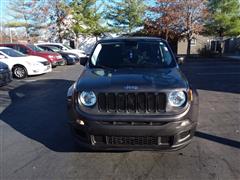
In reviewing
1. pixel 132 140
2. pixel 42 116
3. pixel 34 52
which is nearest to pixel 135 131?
pixel 132 140

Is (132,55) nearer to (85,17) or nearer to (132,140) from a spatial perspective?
(132,140)

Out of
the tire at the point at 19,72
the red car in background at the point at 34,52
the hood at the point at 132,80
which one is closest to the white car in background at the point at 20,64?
the tire at the point at 19,72

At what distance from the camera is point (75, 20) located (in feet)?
122

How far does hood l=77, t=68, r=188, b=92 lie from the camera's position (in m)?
Answer: 4.18

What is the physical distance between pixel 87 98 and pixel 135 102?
2.25ft

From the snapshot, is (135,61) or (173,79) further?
(135,61)

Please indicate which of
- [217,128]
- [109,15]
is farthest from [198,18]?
[217,128]

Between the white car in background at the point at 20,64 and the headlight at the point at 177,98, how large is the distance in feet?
38.8

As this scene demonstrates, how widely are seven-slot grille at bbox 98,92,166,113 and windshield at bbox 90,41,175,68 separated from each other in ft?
4.22

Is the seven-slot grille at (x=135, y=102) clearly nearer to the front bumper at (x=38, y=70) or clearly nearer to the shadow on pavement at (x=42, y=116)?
A: the shadow on pavement at (x=42, y=116)

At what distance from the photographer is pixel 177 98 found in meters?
4.21

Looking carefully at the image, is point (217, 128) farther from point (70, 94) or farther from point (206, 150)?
point (70, 94)

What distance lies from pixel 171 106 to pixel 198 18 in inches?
1179

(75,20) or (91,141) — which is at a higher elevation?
(75,20)
